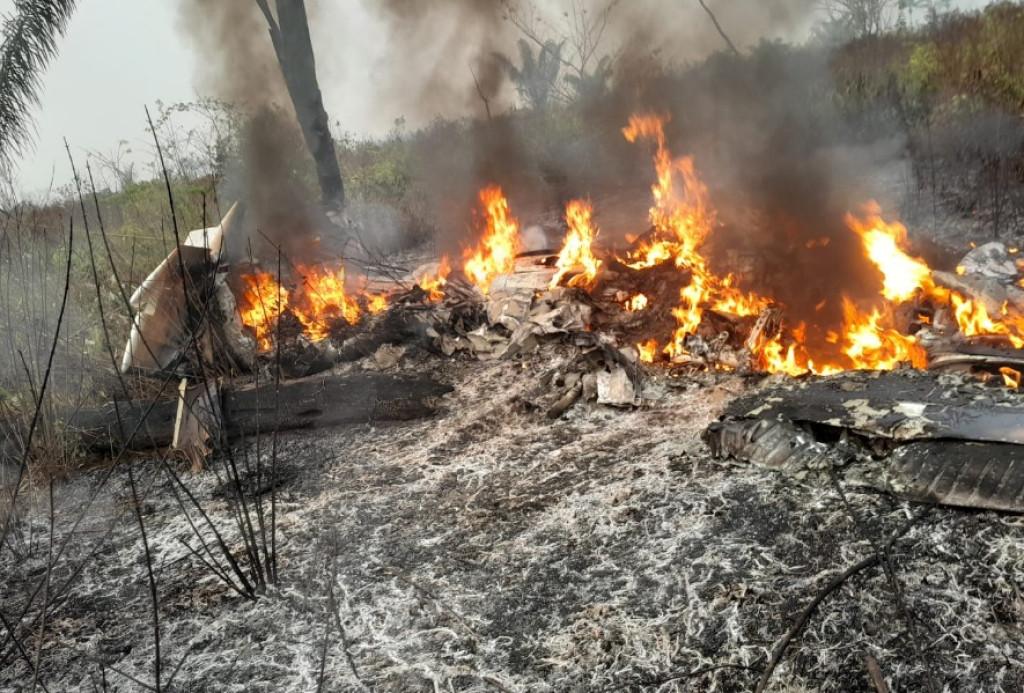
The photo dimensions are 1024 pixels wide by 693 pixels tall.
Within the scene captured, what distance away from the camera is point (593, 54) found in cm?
2180

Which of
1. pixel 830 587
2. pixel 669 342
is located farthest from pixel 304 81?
pixel 830 587

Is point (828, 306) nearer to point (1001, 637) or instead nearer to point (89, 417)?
point (1001, 637)

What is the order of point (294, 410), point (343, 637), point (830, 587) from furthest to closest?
point (294, 410) < point (830, 587) < point (343, 637)

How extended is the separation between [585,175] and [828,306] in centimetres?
808

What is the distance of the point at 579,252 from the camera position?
29.7 feet

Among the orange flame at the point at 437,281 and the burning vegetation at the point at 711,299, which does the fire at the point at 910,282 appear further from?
the orange flame at the point at 437,281

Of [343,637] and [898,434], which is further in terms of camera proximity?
[898,434]

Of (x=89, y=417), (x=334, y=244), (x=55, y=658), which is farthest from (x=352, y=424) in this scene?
Answer: (x=334, y=244)

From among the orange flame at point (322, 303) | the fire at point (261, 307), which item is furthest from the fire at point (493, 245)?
the fire at point (261, 307)

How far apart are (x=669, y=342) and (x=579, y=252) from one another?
2.59 meters

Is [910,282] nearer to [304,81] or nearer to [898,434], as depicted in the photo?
[898,434]

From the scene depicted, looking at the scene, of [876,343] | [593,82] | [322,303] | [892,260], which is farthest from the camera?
[593,82]

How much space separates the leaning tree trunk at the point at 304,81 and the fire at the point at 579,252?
5.38m

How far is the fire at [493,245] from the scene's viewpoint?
9852mm
